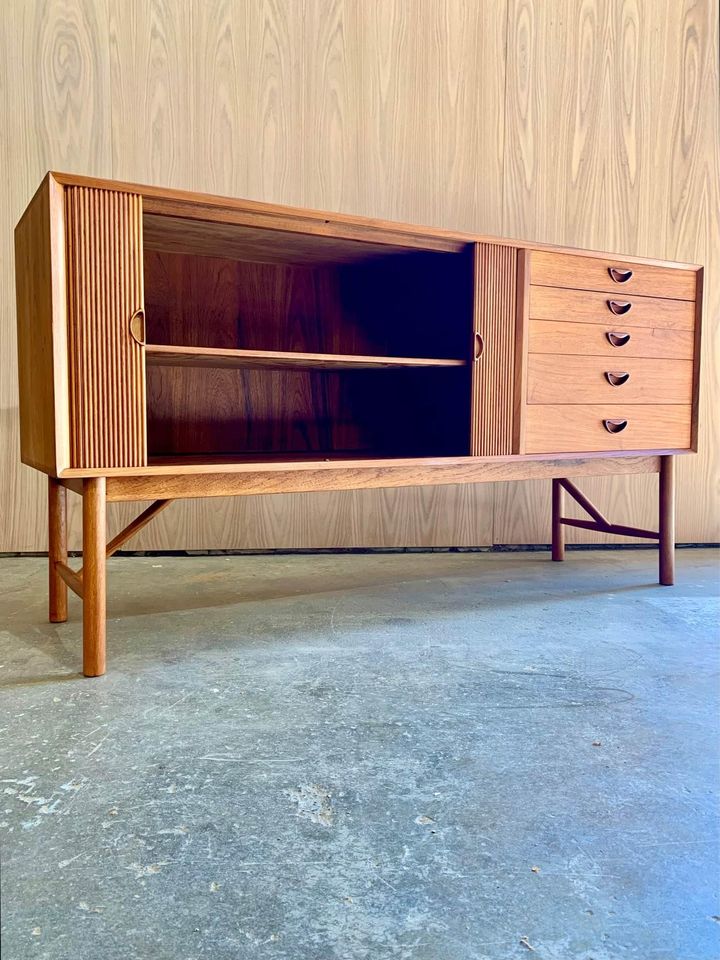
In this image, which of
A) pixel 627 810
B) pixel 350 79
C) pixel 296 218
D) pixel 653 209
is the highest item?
pixel 350 79

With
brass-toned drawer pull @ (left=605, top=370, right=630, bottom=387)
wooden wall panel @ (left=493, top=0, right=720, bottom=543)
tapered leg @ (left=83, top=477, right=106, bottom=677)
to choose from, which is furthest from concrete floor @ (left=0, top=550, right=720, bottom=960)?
wooden wall panel @ (left=493, top=0, right=720, bottom=543)

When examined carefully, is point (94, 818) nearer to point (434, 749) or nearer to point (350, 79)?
point (434, 749)

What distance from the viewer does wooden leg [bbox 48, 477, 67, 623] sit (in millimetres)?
1565

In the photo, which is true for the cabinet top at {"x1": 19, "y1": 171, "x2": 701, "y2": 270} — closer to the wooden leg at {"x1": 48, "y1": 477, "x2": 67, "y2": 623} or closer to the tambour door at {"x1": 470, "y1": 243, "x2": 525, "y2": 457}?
the tambour door at {"x1": 470, "y1": 243, "x2": 525, "y2": 457}

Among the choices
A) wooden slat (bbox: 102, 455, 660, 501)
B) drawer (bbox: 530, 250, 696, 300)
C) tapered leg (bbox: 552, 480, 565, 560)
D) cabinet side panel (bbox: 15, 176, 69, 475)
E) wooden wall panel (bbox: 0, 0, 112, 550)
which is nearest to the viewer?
cabinet side panel (bbox: 15, 176, 69, 475)

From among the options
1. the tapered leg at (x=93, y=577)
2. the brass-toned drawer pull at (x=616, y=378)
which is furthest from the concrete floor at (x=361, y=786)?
the brass-toned drawer pull at (x=616, y=378)

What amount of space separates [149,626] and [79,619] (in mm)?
194

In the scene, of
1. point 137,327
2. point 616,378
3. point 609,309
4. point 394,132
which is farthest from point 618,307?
point 137,327

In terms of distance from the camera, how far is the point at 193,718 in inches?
42.7

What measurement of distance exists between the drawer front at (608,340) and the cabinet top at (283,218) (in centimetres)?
20

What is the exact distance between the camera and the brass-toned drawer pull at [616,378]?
1.82 metres

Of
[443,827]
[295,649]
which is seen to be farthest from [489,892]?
[295,649]

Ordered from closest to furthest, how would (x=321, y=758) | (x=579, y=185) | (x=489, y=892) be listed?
(x=489, y=892) < (x=321, y=758) < (x=579, y=185)

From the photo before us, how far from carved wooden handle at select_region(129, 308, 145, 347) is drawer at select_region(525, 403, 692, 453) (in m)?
0.92
